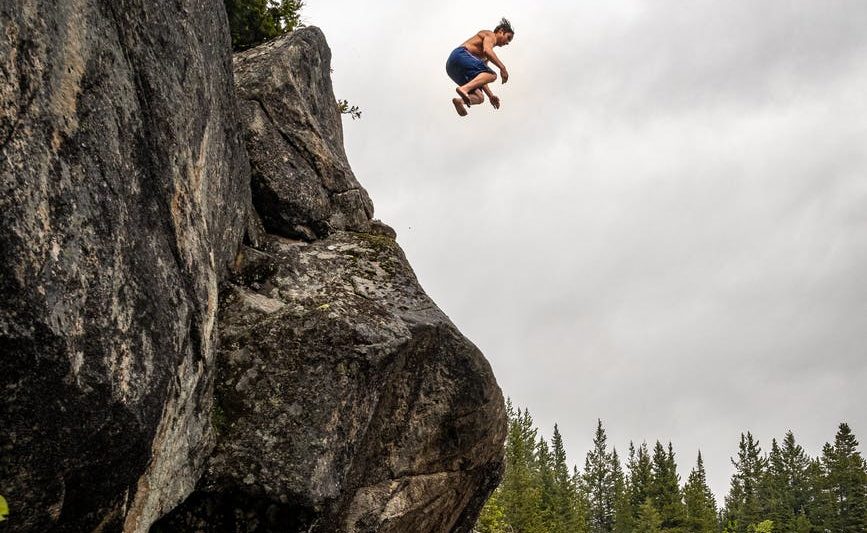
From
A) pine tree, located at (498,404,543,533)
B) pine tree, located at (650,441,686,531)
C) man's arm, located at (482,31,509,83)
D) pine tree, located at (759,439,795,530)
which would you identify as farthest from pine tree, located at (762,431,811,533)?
man's arm, located at (482,31,509,83)

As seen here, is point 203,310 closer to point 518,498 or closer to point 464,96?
point 464,96

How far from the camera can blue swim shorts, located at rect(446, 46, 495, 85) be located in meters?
14.7

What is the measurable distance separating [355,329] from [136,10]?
4.68 meters

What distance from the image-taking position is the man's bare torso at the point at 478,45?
14953 mm

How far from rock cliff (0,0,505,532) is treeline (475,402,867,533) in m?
20.9

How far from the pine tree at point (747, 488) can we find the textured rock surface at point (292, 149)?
216 feet

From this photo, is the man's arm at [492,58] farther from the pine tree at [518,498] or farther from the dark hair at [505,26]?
the pine tree at [518,498]

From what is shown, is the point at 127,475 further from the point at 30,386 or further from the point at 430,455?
the point at 430,455

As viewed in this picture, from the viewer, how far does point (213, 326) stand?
29.5 feet

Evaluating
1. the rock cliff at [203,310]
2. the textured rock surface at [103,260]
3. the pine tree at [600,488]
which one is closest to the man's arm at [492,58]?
the rock cliff at [203,310]

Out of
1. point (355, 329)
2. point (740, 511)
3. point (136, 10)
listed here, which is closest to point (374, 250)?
point (355, 329)

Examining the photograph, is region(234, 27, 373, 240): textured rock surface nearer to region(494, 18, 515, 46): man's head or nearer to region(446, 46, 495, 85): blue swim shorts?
region(446, 46, 495, 85): blue swim shorts

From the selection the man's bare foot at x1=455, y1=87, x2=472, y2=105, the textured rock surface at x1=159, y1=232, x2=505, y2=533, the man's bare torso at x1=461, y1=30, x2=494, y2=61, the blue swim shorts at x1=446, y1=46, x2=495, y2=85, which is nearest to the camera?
the textured rock surface at x1=159, y1=232, x2=505, y2=533

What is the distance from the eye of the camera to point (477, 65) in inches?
580
